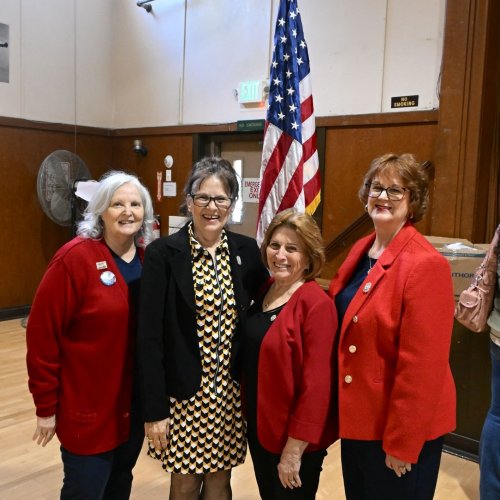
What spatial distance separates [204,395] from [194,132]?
15.3ft

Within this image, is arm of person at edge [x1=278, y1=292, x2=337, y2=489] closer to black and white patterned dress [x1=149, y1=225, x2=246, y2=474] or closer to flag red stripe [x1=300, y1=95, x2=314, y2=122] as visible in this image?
black and white patterned dress [x1=149, y1=225, x2=246, y2=474]

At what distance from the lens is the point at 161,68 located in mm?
6359

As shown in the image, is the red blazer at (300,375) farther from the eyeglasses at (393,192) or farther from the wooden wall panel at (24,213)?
the wooden wall panel at (24,213)

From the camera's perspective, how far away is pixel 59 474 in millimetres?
2836

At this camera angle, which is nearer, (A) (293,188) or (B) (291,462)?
(B) (291,462)

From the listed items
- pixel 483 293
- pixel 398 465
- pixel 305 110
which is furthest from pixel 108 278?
pixel 305 110

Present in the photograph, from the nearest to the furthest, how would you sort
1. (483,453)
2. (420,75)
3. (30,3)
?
(483,453) → (420,75) → (30,3)

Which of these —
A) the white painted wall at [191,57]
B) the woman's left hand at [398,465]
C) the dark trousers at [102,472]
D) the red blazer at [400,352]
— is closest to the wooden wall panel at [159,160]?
the white painted wall at [191,57]

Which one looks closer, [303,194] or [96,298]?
[96,298]

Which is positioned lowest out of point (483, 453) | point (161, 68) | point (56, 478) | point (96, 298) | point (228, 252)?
point (56, 478)

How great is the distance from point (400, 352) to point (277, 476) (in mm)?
595

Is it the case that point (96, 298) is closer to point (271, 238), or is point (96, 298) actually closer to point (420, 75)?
point (271, 238)

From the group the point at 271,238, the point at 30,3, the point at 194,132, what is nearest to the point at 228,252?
the point at 271,238

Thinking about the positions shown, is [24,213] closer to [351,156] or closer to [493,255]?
[351,156]
